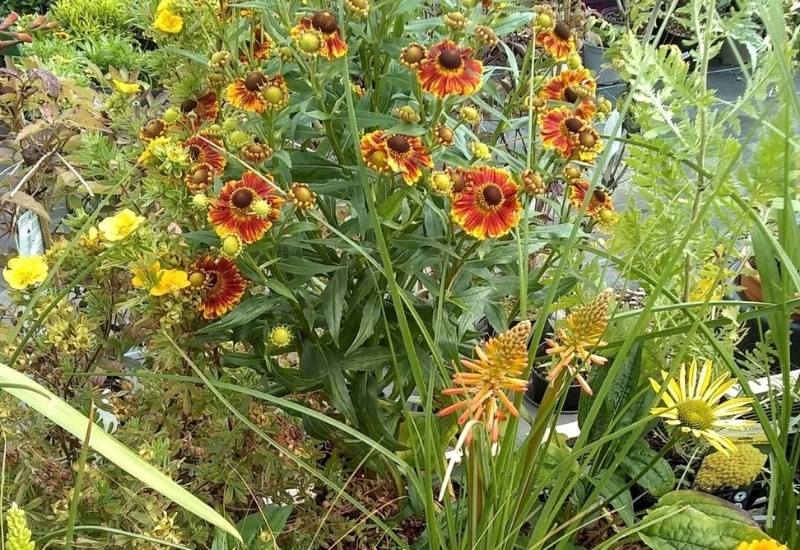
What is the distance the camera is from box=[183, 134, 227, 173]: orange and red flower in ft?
2.12

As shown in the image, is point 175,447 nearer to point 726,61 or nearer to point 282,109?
point 282,109

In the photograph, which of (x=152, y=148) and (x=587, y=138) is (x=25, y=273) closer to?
(x=152, y=148)

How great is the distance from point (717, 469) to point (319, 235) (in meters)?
0.45

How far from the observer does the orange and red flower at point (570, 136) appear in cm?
66

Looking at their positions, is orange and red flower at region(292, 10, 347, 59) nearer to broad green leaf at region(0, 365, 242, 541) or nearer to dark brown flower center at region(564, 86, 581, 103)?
dark brown flower center at region(564, 86, 581, 103)

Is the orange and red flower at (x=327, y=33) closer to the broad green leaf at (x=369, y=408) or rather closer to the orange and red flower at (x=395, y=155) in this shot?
the orange and red flower at (x=395, y=155)

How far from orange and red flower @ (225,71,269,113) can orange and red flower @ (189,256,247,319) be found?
5.4 inches

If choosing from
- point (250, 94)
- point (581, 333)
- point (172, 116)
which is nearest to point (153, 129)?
point (172, 116)

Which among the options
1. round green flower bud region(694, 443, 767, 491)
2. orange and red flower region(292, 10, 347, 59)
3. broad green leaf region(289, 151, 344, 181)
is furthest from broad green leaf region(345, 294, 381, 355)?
round green flower bud region(694, 443, 767, 491)

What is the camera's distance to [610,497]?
671 millimetres

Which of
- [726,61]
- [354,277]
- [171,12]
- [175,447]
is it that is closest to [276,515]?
[175,447]

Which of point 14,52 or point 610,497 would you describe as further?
point 14,52

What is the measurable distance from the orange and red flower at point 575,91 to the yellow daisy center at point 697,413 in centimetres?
27

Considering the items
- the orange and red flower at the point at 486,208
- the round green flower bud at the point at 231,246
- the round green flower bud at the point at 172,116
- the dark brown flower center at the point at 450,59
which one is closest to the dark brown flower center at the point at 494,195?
the orange and red flower at the point at 486,208
